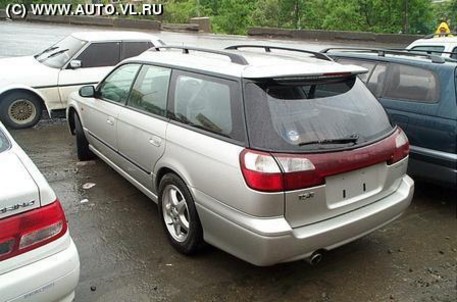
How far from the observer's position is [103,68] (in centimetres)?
773

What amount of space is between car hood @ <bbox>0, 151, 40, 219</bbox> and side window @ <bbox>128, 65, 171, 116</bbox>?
1606 millimetres

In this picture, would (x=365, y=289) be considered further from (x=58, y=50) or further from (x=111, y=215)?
(x=58, y=50)

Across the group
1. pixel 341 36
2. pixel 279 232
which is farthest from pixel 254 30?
pixel 279 232

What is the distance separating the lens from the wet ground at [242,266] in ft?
10.5

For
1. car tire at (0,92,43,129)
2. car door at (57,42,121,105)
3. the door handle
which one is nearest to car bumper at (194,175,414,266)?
the door handle

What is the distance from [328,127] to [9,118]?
19.5 feet

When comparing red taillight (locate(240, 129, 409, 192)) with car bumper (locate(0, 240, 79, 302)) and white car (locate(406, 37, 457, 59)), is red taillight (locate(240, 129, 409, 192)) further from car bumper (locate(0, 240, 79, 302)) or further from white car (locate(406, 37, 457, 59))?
white car (locate(406, 37, 457, 59))

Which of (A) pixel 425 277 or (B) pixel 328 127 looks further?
(A) pixel 425 277

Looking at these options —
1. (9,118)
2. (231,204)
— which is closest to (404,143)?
(231,204)

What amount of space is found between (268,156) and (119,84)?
2536mm

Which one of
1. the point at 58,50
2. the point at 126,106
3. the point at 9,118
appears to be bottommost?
the point at 9,118

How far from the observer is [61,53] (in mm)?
7672

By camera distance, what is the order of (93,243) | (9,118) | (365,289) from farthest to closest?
(9,118) < (93,243) < (365,289)

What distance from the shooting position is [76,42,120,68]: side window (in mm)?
7594
